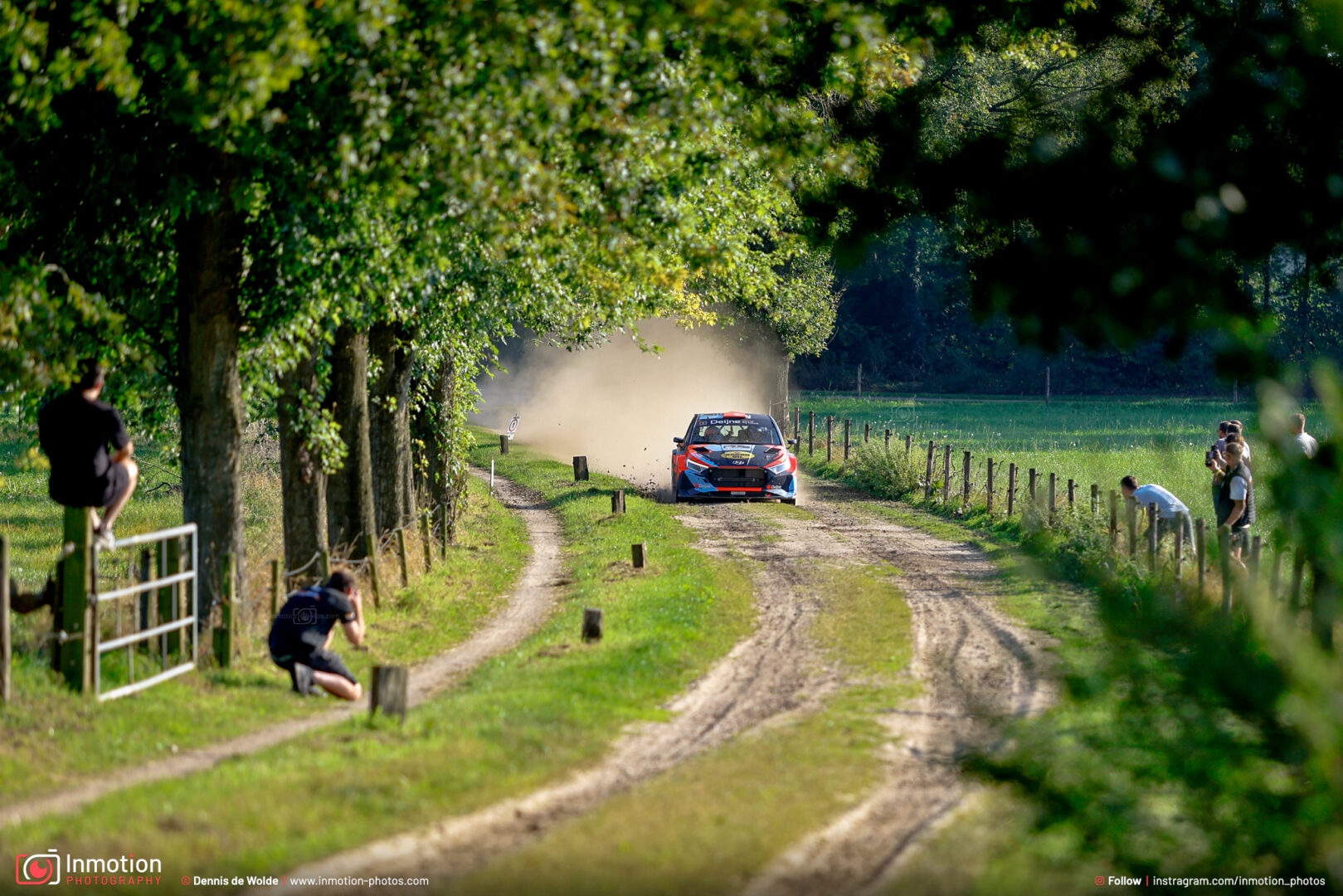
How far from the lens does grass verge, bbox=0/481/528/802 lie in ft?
25.9

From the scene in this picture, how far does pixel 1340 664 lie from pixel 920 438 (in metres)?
38.6

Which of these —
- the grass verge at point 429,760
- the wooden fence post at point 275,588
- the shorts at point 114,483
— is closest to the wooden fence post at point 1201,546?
the grass verge at point 429,760

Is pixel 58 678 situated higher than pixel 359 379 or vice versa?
pixel 359 379

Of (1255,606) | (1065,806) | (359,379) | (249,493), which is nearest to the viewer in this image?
(1255,606)

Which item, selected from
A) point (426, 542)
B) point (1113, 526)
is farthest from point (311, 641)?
point (1113, 526)

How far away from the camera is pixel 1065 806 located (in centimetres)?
430

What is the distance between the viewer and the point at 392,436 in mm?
18641

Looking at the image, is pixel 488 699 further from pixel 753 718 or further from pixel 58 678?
pixel 58 678

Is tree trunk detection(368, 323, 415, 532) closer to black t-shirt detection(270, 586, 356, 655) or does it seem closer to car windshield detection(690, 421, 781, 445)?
black t-shirt detection(270, 586, 356, 655)

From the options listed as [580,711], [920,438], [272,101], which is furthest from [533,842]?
[920,438]

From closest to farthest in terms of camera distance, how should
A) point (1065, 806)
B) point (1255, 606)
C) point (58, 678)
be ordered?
point (1255, 606) < point (1065, 806) < point (58, 678)

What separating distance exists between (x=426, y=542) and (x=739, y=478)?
843 centimetres

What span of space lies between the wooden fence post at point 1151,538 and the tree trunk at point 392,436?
10802 millimetres

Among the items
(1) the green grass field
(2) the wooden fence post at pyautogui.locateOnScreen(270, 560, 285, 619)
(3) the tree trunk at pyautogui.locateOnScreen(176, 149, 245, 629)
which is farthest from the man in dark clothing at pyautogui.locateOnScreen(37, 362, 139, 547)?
(1) the green grass field
